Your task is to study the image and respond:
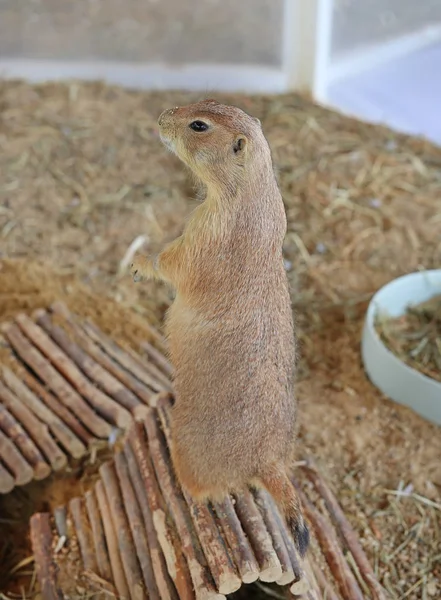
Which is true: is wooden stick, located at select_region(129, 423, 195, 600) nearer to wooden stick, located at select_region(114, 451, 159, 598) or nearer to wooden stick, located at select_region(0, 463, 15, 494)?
wooden stick, located at select_region(114, 451, 159, 598)

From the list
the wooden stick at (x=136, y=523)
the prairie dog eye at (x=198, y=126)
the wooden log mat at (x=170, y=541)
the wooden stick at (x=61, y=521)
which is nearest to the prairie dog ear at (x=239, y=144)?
the prairie dog eye at (x=198, y=126)

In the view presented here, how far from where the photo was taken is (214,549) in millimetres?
2104

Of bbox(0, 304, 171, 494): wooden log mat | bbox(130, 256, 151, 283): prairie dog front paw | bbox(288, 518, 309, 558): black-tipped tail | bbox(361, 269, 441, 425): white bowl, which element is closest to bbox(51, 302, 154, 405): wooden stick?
bbox(0, 304, 171, 494): wooden log mat

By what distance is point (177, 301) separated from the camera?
88.8 inches

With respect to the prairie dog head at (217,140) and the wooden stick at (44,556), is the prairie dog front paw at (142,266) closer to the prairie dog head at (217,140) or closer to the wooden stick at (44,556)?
the prairie dog head at (217,140)

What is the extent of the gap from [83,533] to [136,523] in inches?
9.7

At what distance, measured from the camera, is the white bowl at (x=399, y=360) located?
10.2ft

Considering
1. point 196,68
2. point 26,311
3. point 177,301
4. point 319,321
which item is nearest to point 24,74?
point 196,68

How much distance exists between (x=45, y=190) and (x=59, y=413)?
6.24 feet

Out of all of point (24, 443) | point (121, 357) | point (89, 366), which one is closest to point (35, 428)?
point (24, 443)

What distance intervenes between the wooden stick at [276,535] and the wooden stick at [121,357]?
94 centimetres

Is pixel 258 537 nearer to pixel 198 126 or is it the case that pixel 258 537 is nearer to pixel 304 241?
pixel 198 126

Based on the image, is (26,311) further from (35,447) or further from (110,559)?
(110,559)

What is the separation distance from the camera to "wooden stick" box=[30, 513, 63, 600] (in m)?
2.40
